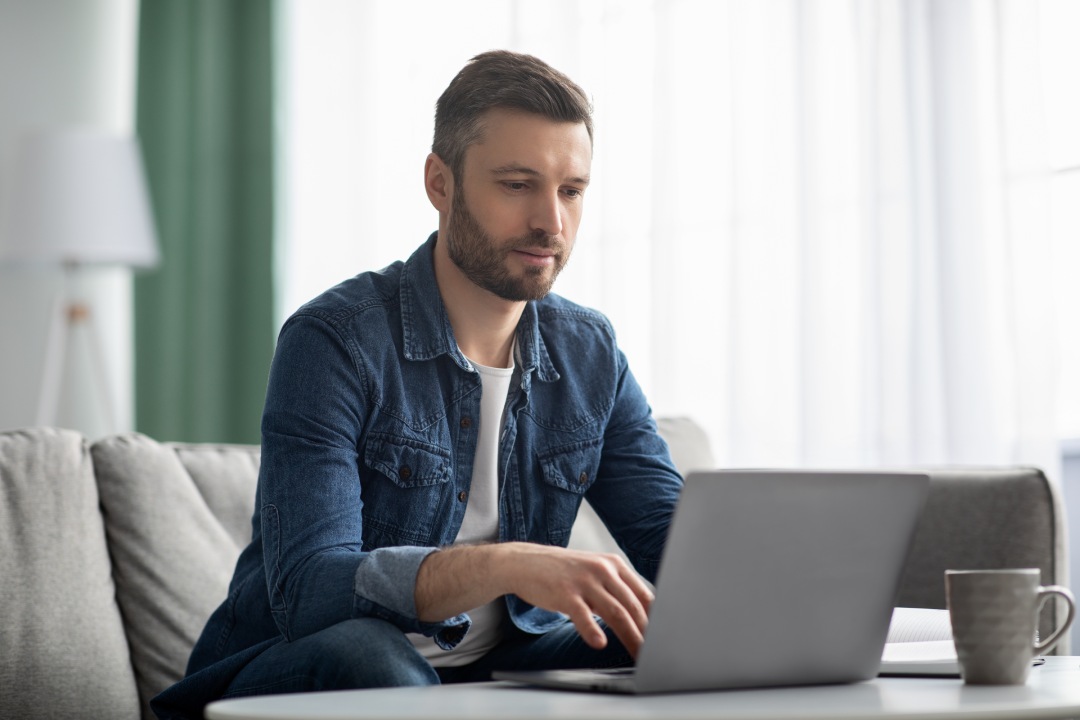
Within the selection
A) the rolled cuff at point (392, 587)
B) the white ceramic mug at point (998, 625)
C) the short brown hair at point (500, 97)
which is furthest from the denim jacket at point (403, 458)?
the white ceramic mug at point (998, 625)

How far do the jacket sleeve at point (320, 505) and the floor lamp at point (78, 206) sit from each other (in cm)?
220

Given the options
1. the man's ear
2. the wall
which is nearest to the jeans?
the man's ear

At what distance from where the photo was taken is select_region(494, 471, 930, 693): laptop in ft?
2.76

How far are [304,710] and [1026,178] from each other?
1850 mm

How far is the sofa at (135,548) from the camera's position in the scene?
1.61m

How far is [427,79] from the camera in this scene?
3439 millimetres

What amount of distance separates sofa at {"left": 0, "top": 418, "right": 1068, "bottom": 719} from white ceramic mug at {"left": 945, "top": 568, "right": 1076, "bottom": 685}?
2.73ft

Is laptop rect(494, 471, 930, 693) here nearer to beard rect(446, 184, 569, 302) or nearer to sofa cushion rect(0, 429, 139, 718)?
beard rect(446, 184, 569, 302)

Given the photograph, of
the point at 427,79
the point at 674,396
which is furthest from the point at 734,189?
the point at 427,79

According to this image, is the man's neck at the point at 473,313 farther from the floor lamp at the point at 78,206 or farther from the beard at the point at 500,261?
the floor lamp at the point at 78,206

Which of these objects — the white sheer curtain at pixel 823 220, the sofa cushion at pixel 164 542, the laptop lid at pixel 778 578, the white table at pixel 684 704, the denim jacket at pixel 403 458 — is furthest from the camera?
the white sheer curtain at pixel 823 220

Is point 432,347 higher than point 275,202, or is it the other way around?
point 275,202

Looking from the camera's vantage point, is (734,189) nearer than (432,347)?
No

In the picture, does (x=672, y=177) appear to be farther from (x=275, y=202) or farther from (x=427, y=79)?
(x=275, y=202)
